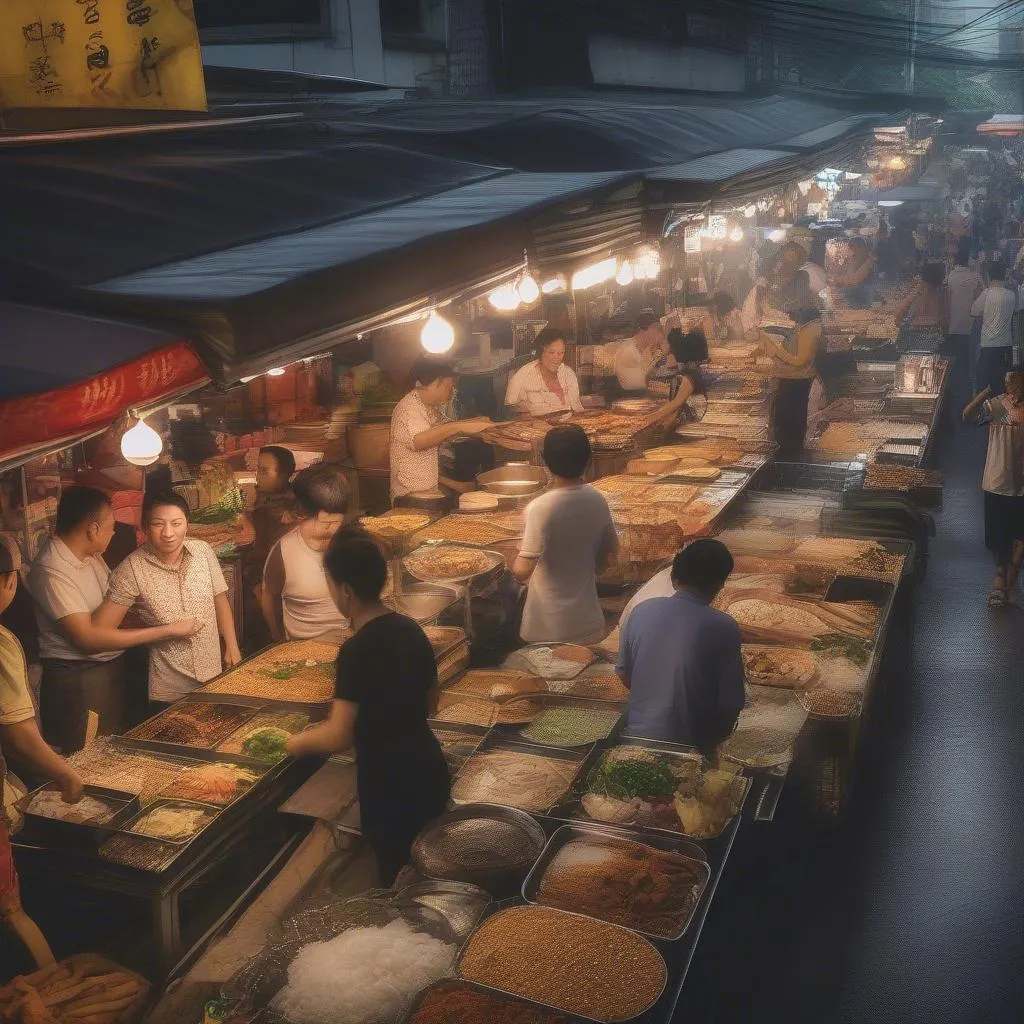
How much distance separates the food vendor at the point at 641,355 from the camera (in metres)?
12.9

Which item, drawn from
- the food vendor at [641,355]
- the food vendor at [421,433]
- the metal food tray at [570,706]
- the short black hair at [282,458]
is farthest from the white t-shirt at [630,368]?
the metal food tray at [570,706]

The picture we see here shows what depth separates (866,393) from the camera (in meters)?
15.0

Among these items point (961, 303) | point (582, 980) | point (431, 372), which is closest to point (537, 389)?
point (431, 372)

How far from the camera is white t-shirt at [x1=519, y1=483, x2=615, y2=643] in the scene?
6297 millimetres

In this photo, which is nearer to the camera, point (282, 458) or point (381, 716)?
point (381, 716)

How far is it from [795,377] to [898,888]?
7.77 meters

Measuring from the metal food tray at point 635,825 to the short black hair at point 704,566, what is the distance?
0.75m

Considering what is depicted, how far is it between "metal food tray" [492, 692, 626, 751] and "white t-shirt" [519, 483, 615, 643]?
0.74 meters

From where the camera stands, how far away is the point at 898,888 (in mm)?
6027

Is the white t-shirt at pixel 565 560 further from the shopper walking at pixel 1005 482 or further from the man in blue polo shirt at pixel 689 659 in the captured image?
the shopper walking at pixel 1005 482

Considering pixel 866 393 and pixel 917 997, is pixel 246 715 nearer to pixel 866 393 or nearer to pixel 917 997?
pixel 917 997

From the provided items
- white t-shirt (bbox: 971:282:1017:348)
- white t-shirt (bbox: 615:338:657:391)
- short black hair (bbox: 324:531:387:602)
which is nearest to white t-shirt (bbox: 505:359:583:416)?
white t-shirt (bbox: 615:338:657:391)

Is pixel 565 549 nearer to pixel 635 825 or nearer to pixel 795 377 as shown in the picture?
pixel 635 825

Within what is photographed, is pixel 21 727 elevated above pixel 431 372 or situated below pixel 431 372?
below
